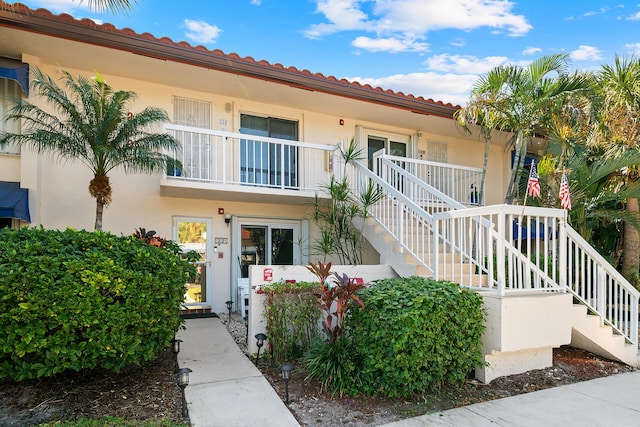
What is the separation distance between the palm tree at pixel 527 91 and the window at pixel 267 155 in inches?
173

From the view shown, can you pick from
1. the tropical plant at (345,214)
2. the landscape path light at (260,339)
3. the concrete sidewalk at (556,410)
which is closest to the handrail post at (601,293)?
the concrete sidewalk at (556,410)

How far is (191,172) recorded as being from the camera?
852 cm

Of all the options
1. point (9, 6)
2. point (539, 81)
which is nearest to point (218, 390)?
point (9, 6)

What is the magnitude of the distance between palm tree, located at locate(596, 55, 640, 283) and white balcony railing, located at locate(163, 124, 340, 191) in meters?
5.74

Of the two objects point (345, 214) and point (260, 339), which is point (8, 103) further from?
point (345, 214)

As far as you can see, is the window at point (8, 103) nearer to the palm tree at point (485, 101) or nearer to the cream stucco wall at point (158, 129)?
the cream stucco wall at point (158, 129)

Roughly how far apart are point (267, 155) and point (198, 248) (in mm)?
2670

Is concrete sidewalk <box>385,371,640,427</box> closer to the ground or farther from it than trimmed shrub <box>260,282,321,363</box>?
closer to the ground

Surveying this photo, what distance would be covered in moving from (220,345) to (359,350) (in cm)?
270

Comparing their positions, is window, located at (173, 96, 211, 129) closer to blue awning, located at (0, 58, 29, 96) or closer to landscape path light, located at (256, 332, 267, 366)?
blue awning, located at (0, 58, 29, 96)

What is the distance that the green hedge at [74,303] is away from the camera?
3883 millimetres

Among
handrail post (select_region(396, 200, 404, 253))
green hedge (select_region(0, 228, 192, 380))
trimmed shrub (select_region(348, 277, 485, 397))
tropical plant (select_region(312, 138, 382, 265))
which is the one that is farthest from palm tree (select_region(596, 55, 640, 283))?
green hedge (select_region(0, 228, 192, 380))

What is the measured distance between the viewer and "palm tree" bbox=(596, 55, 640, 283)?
7.88m

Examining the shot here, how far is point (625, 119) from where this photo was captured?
317 inches
